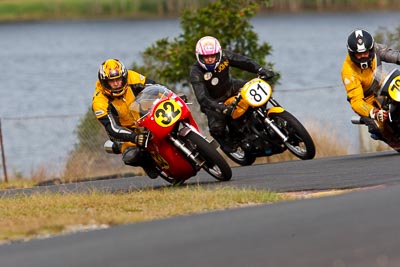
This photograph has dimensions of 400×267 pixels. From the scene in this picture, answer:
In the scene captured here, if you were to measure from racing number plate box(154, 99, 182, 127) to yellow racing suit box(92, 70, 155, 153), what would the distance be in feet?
2.40

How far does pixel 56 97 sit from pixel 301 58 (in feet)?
62.6

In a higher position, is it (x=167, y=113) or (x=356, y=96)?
(x=167, y=113)

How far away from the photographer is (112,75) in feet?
49.7

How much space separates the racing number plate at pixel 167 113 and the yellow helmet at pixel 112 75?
1.14 metres

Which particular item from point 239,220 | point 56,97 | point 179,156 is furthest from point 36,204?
point 56,97

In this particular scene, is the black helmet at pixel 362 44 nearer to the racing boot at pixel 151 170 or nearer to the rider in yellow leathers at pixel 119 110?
the rider in yellow leathers at pixel 119 110

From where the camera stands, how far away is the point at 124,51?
7762cm

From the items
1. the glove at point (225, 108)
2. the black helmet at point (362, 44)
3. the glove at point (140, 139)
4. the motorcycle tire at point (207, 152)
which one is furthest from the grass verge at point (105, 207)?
the black helmet at point (362, 44)

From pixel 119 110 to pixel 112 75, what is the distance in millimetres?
490

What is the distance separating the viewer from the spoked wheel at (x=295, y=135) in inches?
674

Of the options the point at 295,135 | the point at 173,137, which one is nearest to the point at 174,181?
the point at 173,137

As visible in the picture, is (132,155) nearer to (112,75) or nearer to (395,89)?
(112,75)

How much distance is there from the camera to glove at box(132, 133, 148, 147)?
14500mm

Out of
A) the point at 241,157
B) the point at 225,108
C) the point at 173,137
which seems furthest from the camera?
the point at 241,157
